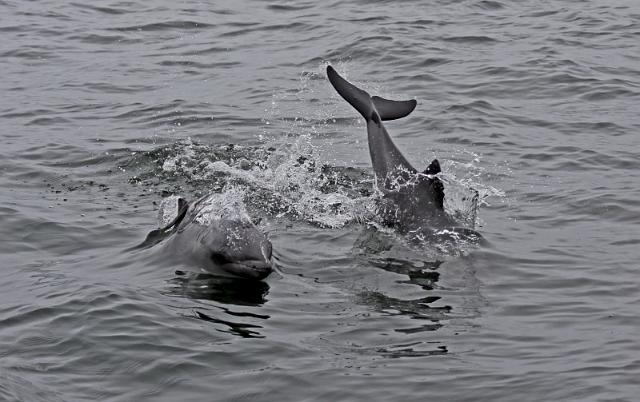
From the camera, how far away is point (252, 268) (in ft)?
35.7

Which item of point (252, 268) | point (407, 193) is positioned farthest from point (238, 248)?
point (407, 193)

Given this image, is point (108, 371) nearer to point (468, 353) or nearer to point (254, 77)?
point (468, 353)

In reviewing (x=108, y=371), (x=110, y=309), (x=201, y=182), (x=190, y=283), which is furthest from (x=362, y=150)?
(x=108, y=371)

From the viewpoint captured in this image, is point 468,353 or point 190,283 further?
point 190,283

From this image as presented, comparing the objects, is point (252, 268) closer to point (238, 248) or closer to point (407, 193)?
point (238, 248)

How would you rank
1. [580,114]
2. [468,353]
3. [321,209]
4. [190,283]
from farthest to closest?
[580,114] → [321,209] → [190,283] → [468,353]

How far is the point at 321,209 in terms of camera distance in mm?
13305

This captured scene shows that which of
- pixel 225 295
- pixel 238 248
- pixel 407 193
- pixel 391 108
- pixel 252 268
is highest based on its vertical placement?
pixel 391 108

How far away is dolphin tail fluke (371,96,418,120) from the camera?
13.9m

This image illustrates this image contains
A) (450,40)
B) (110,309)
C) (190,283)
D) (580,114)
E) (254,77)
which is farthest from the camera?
(450,40)

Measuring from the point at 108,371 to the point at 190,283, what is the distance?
7.35 feet

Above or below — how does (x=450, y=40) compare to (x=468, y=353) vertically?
above

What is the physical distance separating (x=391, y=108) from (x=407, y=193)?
5.55 ft

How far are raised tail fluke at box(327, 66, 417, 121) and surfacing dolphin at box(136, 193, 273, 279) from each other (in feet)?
7.98
